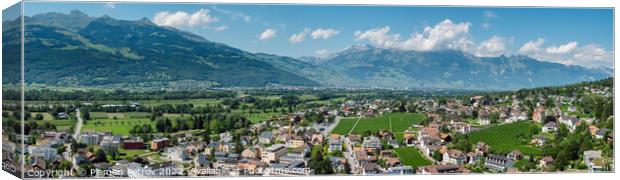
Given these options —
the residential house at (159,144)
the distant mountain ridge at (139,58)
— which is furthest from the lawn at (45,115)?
the residential house at (159,144)

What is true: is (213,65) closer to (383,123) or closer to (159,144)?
(159,144)

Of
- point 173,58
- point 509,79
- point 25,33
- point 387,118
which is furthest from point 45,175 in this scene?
point 509,79

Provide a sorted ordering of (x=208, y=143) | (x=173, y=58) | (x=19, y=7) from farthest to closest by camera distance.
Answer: (x=173, y=58)
(x=208, y=143)
(x=19, y=7)

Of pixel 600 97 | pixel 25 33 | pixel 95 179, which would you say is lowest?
pixel 95 179

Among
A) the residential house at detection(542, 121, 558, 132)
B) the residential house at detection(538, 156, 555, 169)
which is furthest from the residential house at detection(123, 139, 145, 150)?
the residential house at detection(542, 121, 558, 132)

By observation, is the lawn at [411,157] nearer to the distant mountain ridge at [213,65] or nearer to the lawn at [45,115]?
the distant mountain ridge at [213,65]

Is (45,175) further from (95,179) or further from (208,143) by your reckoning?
(208,143)

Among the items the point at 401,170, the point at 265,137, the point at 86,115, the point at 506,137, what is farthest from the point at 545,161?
the point at 86,115
